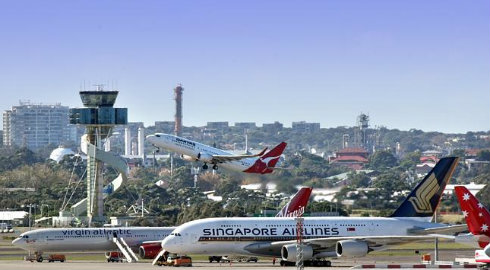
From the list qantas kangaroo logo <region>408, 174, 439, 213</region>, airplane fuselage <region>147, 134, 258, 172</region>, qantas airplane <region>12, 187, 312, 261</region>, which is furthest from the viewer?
airplane fuselage <region>147, 134, 258, 172</region>

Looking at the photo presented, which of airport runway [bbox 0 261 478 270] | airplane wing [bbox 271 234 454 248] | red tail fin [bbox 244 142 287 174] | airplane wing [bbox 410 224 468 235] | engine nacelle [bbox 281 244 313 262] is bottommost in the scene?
airport runway [bbox 0 261 478 270]

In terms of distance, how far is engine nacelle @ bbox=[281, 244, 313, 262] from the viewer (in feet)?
327

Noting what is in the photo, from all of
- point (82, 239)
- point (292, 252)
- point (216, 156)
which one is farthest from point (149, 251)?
point (216, 156)

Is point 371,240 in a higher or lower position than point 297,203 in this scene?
lower

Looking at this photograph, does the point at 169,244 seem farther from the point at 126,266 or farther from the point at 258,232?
the point at 258,232

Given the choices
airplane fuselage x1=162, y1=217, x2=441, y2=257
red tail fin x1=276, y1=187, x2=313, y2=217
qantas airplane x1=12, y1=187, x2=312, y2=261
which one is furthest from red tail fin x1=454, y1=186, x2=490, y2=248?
red tail fin x1=276, y1=187, x2=313, y2=217

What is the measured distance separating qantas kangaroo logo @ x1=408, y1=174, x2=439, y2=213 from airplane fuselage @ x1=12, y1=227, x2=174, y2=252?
26773 mm

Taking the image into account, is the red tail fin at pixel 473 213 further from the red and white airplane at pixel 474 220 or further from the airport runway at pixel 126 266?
the airport runway at pixel 126 266

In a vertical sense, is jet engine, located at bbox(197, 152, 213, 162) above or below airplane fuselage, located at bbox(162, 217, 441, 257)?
above

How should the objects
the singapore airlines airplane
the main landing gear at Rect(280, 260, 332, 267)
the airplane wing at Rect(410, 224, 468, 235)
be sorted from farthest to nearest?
the main landing gear at Rect(280, 260, 332, 267) < the singapore airlines airplane < the airplane wing at Rect(410, 224, 468, 235)

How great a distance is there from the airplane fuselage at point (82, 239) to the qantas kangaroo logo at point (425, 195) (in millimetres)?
26773

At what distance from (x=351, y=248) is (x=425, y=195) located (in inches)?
414

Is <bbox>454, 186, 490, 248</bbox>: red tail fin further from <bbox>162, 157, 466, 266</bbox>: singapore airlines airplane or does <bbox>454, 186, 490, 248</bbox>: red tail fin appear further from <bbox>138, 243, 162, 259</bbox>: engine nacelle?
<bbox>138, 243, 162, 259</bbox>: engine nacelle

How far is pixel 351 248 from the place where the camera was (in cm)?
9981
